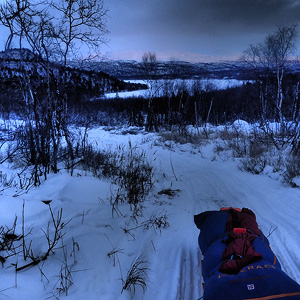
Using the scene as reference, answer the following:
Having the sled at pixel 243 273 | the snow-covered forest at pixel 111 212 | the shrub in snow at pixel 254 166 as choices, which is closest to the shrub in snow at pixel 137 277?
the snow-covered forest at pixel 111 212

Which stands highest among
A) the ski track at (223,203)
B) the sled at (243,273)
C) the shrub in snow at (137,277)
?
the sled at (243,273)

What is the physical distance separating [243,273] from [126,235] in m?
1.81

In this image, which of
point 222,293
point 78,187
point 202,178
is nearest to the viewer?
point 222,293

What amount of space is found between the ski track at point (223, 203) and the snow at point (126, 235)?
0.04ft

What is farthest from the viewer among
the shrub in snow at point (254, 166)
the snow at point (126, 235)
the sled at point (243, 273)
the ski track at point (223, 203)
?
the shrub in snow at point (254, 166)

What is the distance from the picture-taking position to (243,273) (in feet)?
4.04

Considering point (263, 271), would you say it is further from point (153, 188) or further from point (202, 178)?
point (202, 178)

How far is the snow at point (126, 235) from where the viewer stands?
1.85 meters

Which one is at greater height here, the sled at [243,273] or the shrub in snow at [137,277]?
the sled at [243,273]

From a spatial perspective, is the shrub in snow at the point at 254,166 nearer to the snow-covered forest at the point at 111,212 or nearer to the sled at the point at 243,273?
the snow-covered forest at the point at 111,212

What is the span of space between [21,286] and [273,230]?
3.00 m

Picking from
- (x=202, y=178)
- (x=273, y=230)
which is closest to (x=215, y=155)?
(x=202, y=178)

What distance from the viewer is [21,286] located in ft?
5.53

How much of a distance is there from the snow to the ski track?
11 millimetres
